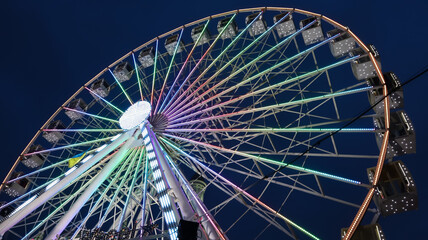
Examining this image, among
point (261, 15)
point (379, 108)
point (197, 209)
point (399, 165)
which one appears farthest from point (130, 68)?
point (399, 165)

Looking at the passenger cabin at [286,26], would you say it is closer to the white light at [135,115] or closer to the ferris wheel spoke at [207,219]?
the white light at [135,115]

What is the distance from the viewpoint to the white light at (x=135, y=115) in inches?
513

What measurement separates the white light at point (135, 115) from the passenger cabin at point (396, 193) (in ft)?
26.0

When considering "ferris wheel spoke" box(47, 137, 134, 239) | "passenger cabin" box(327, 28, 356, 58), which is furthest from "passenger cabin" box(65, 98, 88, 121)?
"passenger cabin" box(327, 28, 356, 58)

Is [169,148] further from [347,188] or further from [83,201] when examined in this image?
[347,188]

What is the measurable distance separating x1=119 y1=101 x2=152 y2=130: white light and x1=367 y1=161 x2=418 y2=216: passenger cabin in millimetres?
7911

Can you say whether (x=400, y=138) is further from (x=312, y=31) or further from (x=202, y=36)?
(x=202, y=36)

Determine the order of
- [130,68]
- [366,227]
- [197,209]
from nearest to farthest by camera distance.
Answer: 1. [366,227]
2. [197,209]
3. [130,68]

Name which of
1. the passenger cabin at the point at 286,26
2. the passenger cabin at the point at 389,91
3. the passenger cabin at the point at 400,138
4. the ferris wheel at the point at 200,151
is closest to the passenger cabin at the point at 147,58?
the ferris wheel at the point at 200,151

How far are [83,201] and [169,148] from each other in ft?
11.8

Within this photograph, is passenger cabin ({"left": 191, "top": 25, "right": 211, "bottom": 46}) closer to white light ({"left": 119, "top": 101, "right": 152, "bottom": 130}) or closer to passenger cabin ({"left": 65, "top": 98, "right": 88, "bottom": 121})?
white light ({"left": 119, "top": 101, "right": 152, "bottom": 130})

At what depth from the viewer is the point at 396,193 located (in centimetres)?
919

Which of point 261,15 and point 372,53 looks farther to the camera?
point 261,15

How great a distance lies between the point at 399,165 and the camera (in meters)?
9.53
